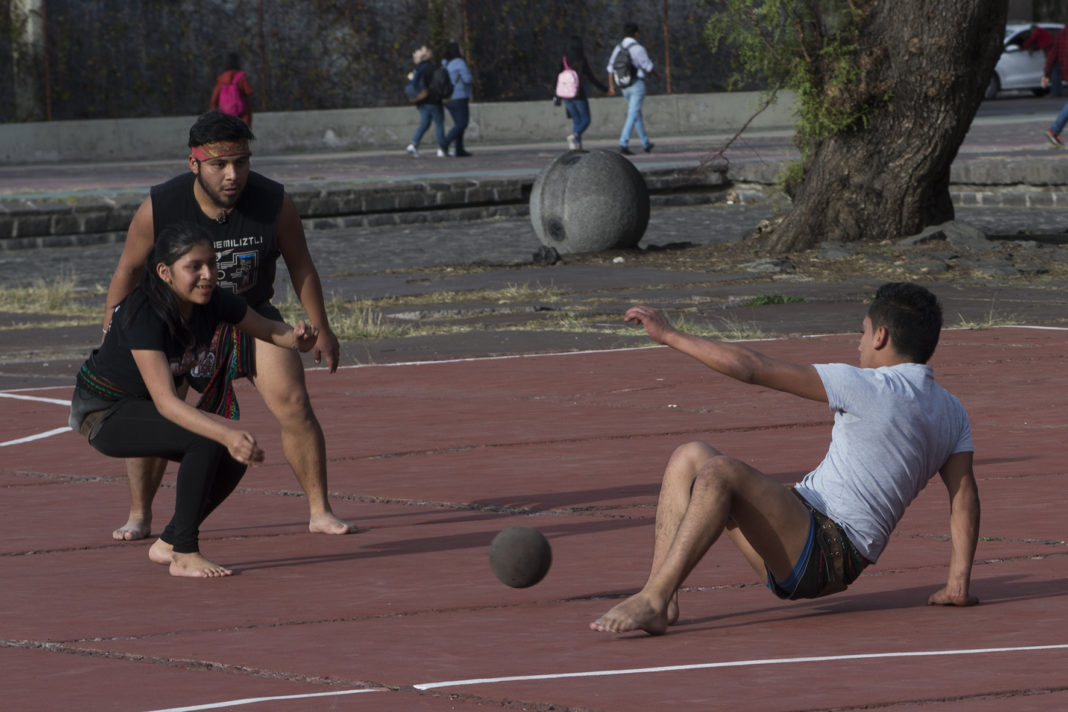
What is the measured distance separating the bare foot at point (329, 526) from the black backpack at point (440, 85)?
25.0m

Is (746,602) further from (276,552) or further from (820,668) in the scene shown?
(276,552)

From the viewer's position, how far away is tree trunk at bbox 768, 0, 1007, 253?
16484 mm

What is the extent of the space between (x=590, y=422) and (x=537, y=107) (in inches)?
1180

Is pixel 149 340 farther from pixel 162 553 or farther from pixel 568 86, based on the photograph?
pixel 568 86

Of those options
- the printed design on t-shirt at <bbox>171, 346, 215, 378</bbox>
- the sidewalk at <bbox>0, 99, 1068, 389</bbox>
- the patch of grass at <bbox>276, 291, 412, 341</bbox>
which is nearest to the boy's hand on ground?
the printed design on t-shirt at <bbox>171, 346, 215, 378</bbox>

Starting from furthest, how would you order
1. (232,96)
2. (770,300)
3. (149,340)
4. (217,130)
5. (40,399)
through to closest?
1. (232,96)
2. (770,300)
3. (40,399)
4. (217,130)
5. (149,340)

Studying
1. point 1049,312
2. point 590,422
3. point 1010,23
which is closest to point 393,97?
point 1010,23

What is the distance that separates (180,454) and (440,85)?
84.2 feet

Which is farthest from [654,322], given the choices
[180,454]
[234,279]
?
[234,279]

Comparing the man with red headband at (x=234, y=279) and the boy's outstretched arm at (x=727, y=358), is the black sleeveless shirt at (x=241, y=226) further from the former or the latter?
the boy's outstretched arm at (x=727, y=358)

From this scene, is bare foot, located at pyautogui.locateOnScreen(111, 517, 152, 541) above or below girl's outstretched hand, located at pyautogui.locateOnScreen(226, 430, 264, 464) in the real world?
below

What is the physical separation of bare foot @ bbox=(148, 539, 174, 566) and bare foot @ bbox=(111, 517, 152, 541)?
40cm

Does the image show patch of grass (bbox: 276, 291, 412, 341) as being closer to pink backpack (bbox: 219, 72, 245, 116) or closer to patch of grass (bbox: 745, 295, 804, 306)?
patch of grass (bbox: 745, 295, 804, 306)

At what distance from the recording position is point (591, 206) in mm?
18609
